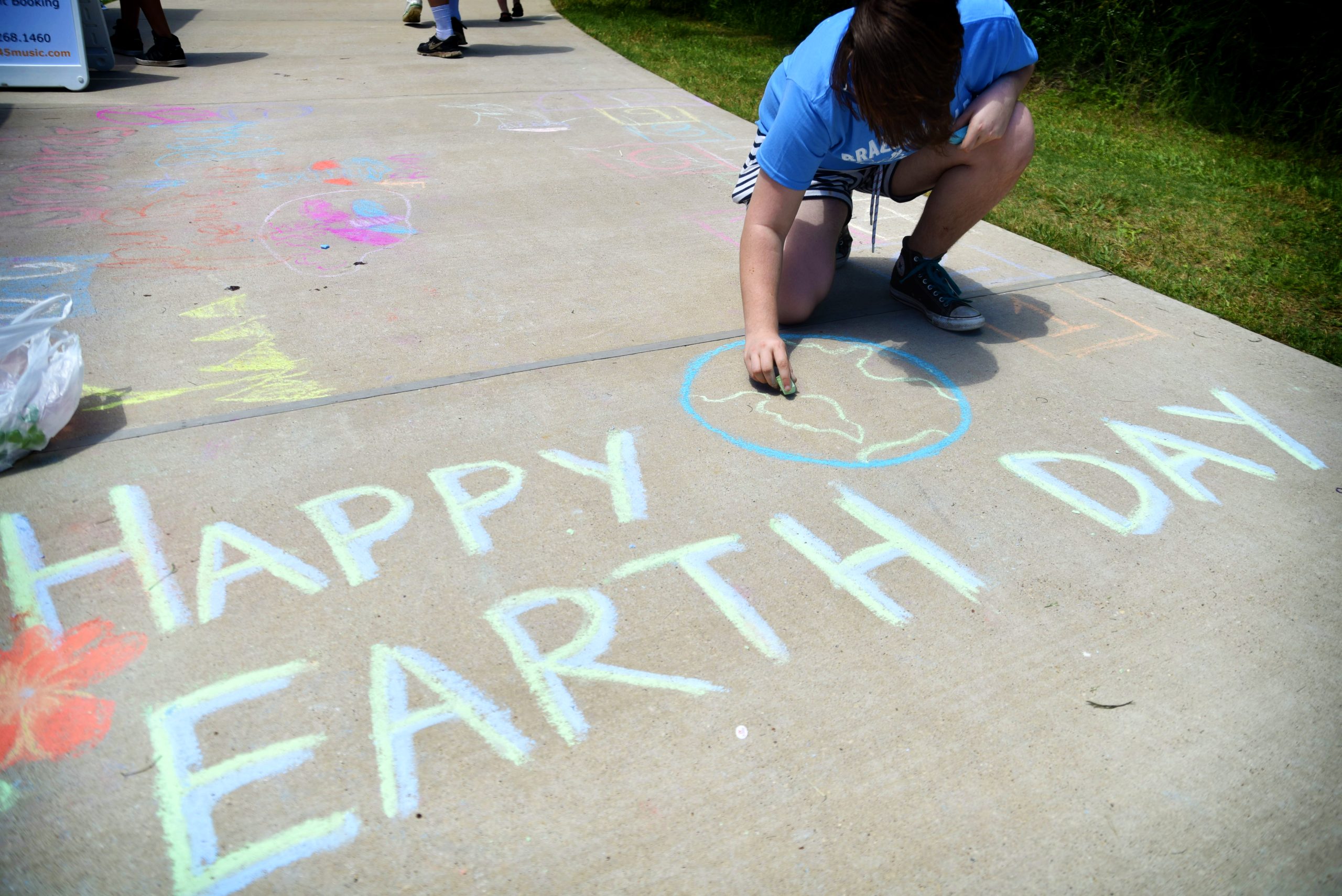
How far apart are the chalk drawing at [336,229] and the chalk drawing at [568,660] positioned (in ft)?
6.18

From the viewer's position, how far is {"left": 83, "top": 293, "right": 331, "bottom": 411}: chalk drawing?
236 cm

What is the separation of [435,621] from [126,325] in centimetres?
172

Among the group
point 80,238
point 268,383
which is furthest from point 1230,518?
point 80,238

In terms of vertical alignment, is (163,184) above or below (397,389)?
above

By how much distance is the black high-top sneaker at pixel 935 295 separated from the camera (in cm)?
291

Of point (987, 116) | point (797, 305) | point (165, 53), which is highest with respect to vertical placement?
point (987, 116)

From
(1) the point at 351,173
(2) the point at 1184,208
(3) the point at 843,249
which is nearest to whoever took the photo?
(3) the point at 843,249

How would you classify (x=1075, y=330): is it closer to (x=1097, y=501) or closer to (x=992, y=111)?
(x=992, y=111)

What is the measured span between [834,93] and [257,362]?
1777mm

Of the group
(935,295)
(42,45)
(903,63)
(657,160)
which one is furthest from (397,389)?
(42,45)

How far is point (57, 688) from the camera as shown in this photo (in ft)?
4.94

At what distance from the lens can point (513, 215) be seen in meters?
3.77

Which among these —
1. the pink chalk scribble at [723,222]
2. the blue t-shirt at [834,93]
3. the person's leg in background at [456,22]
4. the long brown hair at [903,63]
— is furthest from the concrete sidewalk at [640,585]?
the person's leg in background at [456,22]

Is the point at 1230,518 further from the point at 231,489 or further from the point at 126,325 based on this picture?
the point at 126,325
